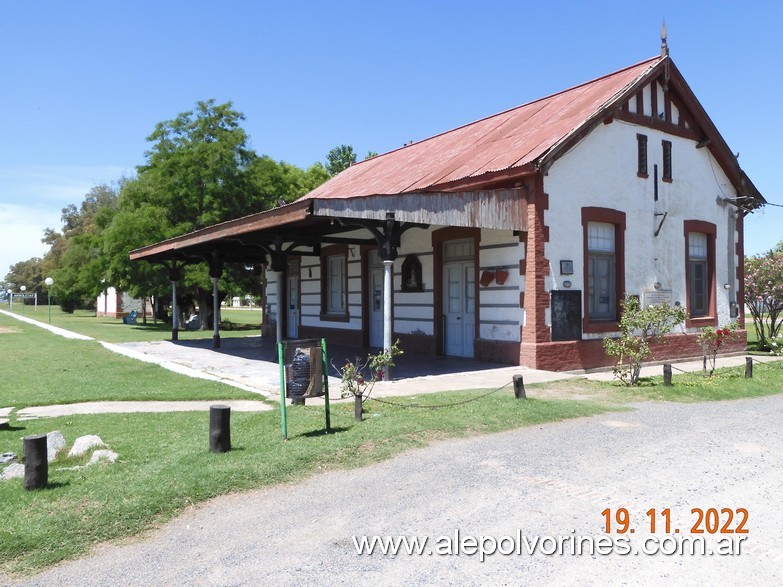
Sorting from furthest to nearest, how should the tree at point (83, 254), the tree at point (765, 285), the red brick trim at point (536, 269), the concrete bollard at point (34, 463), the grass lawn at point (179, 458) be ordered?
the tree at point (83, 254), the tree at point (765, 285), the red brick trim at point (536, 269), the concrete bollard at point (34, 463), the grass lawn at point (179, 458)

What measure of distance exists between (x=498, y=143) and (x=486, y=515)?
12.2 m

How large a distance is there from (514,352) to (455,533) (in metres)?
8.87

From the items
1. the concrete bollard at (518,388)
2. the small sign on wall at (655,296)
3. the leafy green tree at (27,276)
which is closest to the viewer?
the concrete bollard at (518,388)

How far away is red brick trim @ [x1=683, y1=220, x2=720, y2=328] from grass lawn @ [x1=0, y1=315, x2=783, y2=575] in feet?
10.5

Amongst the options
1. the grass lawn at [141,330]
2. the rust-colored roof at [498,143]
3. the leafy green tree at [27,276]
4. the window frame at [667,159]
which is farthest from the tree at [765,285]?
the leafy green tree at [27,276]

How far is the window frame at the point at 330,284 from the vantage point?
18.7m

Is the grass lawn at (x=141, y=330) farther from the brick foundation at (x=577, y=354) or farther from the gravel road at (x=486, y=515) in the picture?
the gravel road at (x=486, y=515)

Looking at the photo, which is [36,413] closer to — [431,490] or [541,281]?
[431,490]

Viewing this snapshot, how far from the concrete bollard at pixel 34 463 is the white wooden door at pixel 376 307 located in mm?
12105

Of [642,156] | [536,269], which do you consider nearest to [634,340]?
[536,269]

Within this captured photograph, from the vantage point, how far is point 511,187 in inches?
523

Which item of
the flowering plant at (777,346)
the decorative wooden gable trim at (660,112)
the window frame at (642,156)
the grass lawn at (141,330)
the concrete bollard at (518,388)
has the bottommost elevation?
the grass lawn at (141,330)

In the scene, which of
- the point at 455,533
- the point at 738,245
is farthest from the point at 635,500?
the point at 738,245

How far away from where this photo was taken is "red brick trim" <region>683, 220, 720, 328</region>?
52.7 feet
